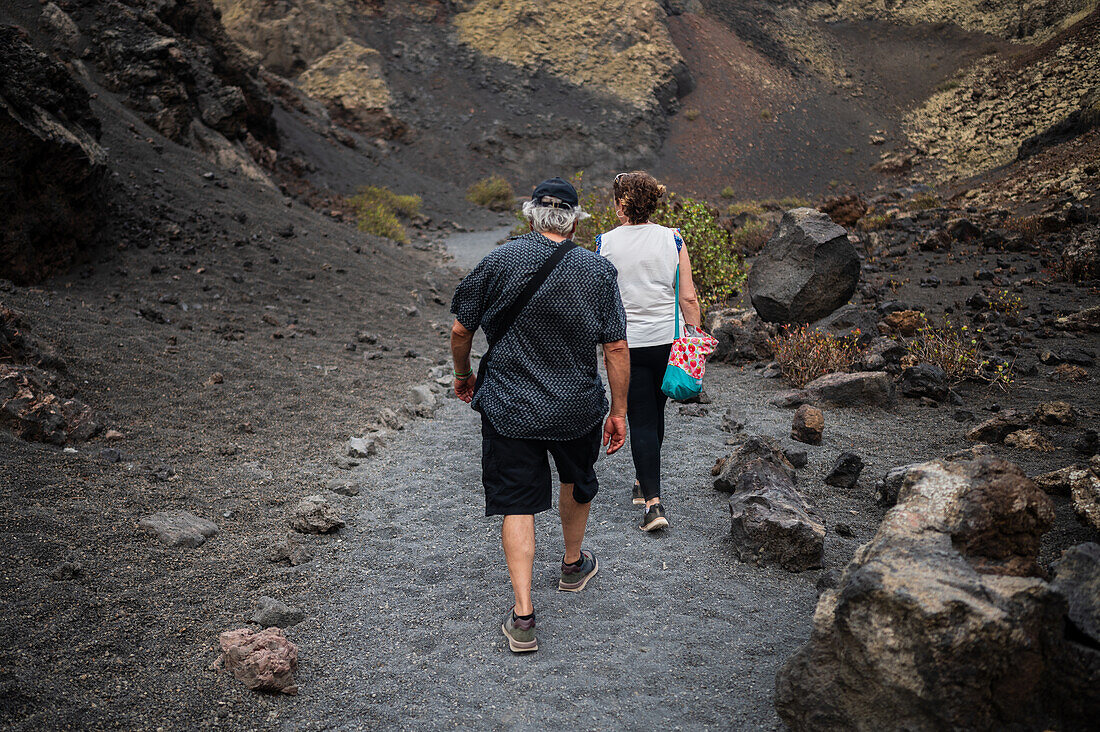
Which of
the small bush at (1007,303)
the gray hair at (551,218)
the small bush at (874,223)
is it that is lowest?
the small bush at (1007,303)

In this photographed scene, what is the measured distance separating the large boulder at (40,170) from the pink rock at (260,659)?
6111mm

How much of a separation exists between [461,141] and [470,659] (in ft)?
102

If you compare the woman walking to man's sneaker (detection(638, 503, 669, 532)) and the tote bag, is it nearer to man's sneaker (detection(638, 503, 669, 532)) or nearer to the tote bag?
the tote bag

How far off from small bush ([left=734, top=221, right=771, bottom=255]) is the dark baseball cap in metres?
10.4

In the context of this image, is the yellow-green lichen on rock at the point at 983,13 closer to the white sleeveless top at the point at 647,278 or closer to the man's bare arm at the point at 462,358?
the white sleeveless top at the point at 647,278

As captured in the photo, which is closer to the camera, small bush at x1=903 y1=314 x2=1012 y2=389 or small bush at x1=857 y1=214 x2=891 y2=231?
small bush at x1=903 y1=314 x2=1012 y2=389

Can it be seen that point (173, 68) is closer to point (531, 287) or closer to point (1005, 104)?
point (531, 287)

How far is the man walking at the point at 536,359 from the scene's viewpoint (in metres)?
2.52

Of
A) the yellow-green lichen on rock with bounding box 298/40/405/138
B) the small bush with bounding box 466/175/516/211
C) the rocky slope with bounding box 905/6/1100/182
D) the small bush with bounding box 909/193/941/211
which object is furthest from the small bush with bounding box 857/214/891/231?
the yellow-green lichen on rock with bounding box 298/40/405/138

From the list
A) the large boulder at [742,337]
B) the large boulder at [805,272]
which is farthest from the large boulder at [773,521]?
the large boulder at [805,272]

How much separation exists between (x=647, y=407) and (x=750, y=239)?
34.2ft

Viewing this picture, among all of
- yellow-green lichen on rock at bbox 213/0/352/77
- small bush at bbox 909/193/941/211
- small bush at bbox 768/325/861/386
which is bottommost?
small bush at bbox 768/325/861/386

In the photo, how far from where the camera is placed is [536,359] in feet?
8.41

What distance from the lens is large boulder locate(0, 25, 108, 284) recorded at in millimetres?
6797
